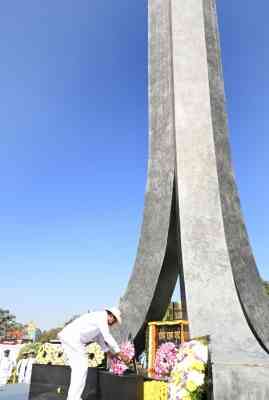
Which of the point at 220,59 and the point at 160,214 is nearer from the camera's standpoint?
the point at 160,214

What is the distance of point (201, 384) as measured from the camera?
261 centimetres

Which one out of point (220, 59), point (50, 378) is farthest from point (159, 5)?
point (50, 378)

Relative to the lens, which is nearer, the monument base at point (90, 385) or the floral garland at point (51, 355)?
the monument base at point (90, 385)

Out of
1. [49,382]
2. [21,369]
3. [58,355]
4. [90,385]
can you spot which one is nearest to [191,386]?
[90,385]

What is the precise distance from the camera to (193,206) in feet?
21.3

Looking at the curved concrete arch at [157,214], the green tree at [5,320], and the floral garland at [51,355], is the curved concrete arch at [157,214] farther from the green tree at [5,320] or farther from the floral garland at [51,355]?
the green tree at [5,320]

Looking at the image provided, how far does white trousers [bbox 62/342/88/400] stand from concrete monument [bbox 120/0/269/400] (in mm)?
2235

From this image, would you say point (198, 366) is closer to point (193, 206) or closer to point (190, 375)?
point (190, 375)

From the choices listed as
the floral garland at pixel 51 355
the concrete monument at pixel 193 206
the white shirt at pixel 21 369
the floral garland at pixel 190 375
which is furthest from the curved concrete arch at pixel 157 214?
the white shirt at pixel 21 369

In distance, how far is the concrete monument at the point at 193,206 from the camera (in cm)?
579

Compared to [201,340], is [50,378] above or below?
below

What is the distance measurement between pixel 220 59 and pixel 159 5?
1.84 m

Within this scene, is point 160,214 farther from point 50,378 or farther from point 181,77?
point 50,378

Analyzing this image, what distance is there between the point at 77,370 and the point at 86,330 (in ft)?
1.15
